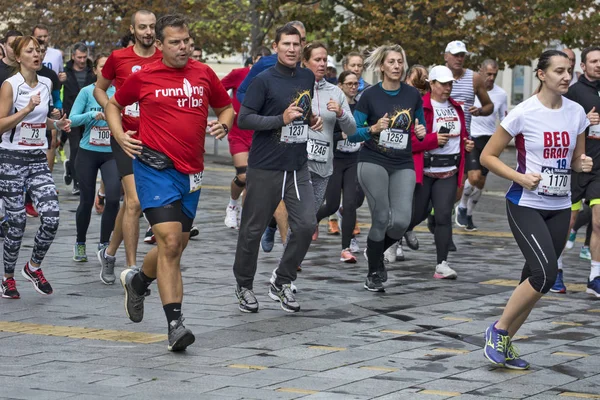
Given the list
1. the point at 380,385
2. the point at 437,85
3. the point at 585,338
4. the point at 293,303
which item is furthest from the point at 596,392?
the point at 437,85

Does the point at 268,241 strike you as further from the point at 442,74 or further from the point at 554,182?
the point at 554,182

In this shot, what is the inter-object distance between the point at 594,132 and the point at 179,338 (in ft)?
16.6

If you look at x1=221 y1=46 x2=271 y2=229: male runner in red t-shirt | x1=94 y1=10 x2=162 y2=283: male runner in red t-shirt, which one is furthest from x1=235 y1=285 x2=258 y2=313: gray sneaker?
x1=221 y1=46 x2=271 y2=229: male runner in red t-shirt

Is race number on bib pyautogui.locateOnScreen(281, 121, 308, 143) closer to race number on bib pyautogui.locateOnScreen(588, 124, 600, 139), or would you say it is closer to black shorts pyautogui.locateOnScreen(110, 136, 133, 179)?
black shorts pyautogui.locateOnScreen(110, 136, 133, 179)

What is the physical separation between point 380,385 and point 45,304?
3400mm

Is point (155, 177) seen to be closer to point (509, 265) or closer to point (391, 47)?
point (391, 47)

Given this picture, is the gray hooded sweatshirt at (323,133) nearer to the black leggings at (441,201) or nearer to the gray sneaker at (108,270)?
the black leggings at (441,201)

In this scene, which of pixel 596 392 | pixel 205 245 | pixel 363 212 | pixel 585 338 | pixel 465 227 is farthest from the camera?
pixel 363 212

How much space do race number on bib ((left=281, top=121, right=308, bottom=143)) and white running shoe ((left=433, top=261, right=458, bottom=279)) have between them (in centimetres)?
243

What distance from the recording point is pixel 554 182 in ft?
24.5

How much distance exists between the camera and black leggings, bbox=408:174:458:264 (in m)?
10.9

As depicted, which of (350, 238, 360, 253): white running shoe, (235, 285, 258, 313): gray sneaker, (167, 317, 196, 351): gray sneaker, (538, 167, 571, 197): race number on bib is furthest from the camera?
(350, 238, 360, 253): white running shoe

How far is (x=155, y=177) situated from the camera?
7582 millimetres

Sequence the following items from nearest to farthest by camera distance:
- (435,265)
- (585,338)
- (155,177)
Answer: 1. (155,177)
2. (585,338)
3. (435,265)
